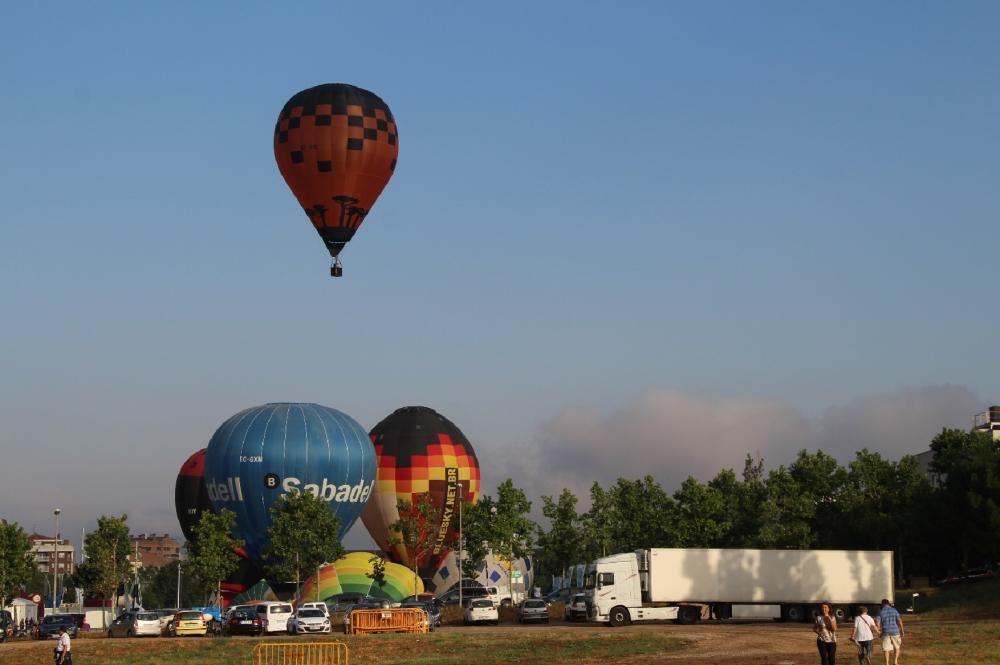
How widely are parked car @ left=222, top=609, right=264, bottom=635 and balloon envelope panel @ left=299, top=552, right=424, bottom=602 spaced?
2516 centimetres

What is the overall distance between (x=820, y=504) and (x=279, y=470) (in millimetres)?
38224

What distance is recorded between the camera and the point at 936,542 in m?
93.5

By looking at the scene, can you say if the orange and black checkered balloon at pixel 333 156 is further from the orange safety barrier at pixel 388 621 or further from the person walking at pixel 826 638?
the person walking at pixel 826 638

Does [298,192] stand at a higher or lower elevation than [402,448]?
higher

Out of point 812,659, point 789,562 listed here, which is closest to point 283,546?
point 789,562

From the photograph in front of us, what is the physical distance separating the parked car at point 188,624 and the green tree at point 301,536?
61.7 ft

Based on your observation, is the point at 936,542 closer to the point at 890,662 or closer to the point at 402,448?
the point at 402,448

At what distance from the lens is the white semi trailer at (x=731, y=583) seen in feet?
217

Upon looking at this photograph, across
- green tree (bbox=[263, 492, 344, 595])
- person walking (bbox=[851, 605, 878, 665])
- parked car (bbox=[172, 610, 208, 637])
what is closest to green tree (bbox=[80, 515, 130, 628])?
green tree (bbox=[263, 492, 344, 595])

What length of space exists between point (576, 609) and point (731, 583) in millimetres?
9788

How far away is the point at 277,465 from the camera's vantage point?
90312 mm

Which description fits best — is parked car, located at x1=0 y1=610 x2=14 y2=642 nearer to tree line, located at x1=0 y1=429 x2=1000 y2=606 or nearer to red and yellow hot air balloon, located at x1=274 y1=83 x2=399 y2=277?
tree line, located at x1=0 y1=429 x2=1000 y2=606

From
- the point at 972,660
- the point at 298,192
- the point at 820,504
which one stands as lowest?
the point at 972,660

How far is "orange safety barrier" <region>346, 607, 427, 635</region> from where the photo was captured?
62406 mm
